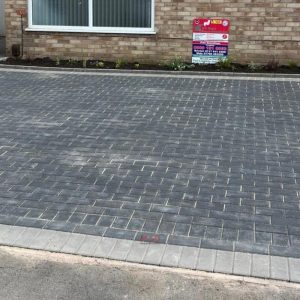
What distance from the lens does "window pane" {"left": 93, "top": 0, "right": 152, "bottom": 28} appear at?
1552cm

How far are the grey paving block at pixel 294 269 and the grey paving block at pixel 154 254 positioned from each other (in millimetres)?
1054

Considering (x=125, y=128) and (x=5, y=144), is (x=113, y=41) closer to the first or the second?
(x=125, y=128)

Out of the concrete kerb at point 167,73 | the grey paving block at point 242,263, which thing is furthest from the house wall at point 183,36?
the grey paving block at point 242,263

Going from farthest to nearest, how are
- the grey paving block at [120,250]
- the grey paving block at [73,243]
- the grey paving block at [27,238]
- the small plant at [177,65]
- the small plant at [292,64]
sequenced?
the small plant at [177,65] → the small plant at [292,64] → the grey paving block at [27,238] → the grey paving block at [73,243] → the grey paving block at [120,250]

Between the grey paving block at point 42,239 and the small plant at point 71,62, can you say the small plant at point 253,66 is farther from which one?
the grey paving block at point 42,239

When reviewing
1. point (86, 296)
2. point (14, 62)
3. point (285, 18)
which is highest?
point (285, 18)

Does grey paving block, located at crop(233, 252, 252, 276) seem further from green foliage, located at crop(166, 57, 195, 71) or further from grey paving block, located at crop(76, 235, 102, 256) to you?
green foliage, located at crop(166, 57, 195, 71)

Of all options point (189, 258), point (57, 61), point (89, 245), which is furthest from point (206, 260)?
point (57, 61)

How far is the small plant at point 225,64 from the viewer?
1469 centimetres

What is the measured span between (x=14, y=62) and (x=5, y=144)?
860 cm

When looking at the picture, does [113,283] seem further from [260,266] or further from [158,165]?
[158,165]

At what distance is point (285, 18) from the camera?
14609mm

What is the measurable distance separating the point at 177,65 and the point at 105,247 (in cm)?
1079

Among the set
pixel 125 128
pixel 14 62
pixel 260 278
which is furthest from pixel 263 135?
pixel 14 62
